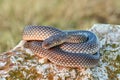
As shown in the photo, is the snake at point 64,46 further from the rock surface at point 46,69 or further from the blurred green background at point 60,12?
the blurred green background at point 60,12

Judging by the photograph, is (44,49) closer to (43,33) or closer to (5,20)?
(43,33)

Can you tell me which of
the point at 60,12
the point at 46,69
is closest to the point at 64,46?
the point at 46,69

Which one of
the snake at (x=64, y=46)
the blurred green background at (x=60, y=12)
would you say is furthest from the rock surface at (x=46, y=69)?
the blurred green background at (x=60, y=12)

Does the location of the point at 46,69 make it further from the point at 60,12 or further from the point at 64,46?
the point at 60,12

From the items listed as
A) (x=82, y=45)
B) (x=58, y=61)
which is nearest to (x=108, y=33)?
(x=82, y=45)

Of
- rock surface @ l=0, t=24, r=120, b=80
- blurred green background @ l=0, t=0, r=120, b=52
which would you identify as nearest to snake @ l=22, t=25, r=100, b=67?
rock surface @ l=0, t=24, r=120, b=80
